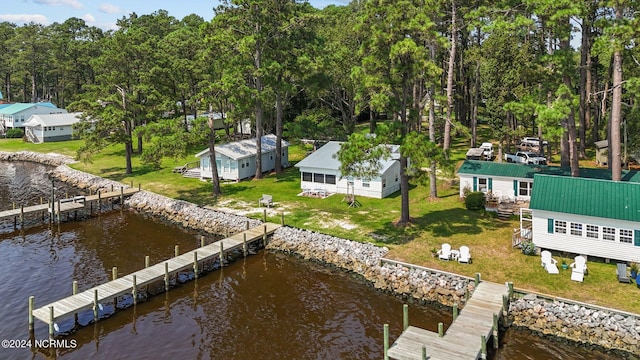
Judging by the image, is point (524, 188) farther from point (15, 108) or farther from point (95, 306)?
point (15, 108)

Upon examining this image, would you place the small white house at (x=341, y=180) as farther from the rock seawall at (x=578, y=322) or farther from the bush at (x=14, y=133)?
the bush at (x=14, y=133)

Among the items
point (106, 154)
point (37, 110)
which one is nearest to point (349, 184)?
point (106, 154)

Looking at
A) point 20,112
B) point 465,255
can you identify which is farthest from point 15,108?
point 465,255

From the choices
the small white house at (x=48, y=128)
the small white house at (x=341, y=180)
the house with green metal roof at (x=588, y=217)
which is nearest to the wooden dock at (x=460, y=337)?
the house with green metal roof at (x=588, y=217)

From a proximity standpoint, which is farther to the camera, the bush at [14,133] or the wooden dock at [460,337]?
the bush at [14,133]

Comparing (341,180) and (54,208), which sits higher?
(341,180)

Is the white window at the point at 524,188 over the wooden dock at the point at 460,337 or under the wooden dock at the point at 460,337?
over

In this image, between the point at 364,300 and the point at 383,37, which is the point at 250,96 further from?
the point at 364,300
